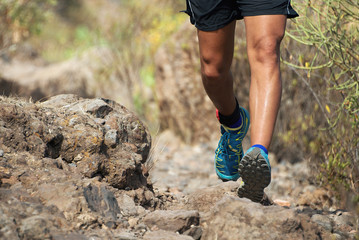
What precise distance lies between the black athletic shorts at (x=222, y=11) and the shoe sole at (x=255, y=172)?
791mm

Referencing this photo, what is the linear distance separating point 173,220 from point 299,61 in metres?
2.08

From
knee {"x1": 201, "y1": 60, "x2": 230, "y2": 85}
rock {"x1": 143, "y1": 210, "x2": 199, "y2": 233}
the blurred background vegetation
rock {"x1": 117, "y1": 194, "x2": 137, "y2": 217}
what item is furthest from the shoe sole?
knee {"x1": 201, "y1": 60, "x2": 230, "y2": 85}

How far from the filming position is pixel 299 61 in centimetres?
402

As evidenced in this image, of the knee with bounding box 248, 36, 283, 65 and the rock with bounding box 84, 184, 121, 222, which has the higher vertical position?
the knee with bounding box 248, 36, 283, 65

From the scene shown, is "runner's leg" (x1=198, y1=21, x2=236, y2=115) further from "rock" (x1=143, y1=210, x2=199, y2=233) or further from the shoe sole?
"rock" (x1=143, y1=210, x2=199, y2=233)

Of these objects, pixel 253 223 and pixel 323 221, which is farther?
pixel 323 221

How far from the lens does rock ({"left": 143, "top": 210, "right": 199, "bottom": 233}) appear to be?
8.05ft

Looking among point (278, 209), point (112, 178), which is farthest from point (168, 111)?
point (278, 209)

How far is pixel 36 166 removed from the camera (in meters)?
2.57

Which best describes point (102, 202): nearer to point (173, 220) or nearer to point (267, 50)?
point (173, 220)

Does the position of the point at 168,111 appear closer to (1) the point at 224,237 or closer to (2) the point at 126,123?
(2) the point at 126,123

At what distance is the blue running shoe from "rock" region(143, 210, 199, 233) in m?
0.84

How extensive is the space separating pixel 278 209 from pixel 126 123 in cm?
124

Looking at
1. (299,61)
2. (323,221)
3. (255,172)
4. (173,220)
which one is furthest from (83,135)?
(299,61)
